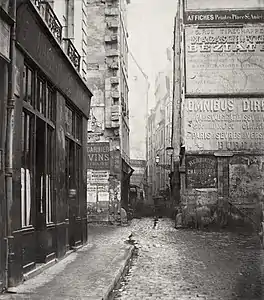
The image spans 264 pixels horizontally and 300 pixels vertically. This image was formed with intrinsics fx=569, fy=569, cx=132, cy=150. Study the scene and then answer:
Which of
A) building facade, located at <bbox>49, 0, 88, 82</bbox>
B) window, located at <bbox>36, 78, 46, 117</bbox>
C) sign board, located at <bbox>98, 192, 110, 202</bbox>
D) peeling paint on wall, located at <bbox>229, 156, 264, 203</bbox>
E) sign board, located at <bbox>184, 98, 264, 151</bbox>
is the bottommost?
sign board, located at <bbox>98, 192, 110, 202</bbox>

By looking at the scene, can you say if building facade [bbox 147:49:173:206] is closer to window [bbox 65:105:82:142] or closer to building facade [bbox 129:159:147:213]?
building facade [bbox 129:159:147:213]

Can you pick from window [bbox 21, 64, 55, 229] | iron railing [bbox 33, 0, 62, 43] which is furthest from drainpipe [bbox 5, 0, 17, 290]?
iron railing [bbox 33, 0, 62, 43]

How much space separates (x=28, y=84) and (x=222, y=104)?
17136 millimetres

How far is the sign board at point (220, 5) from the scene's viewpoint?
2475 centimetres

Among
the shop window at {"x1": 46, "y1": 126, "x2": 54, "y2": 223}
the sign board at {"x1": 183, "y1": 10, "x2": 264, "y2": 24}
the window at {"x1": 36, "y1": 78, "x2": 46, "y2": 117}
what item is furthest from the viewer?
the sign board at {"x1": 183, "y1": 10, "x2": 264, "y2": 24}

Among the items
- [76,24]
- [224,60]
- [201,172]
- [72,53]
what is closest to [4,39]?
[72,53]

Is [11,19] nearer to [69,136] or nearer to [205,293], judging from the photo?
[205,293]

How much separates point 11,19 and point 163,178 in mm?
34680

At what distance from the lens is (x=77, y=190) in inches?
499

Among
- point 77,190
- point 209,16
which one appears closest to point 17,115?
point 77,190

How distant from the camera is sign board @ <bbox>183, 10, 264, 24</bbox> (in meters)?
24.7

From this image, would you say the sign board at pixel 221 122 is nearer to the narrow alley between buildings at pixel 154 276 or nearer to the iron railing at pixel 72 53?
the narrow alley between buildings at pixel 154 276

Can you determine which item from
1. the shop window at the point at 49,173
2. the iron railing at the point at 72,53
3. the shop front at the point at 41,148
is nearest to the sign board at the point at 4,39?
the shop front at the point at 41,148

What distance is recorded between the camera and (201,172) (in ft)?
78.0
